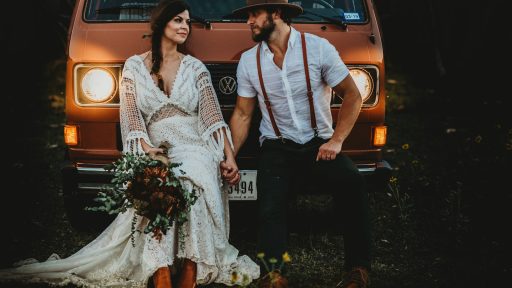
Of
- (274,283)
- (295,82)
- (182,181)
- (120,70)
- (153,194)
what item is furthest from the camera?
(120,70)

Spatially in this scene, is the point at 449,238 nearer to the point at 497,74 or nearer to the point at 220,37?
the point at 220,37

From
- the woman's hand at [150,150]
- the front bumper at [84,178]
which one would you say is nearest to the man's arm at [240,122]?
the woman's hand at [150,150]

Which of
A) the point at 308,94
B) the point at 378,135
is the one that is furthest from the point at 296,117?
the point at 378,135

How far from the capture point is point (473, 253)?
469 cm

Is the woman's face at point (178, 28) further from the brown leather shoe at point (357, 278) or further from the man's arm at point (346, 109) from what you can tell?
the brown leather shoe at point (357, 278)

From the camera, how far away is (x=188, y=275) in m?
3.84

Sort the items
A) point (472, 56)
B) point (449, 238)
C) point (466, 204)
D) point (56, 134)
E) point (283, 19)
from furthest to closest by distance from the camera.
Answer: point (472, 56), point (56, 134), point (466, 204), point (449, 238), point (283, 19)

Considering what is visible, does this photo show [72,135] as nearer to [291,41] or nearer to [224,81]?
[224,81]

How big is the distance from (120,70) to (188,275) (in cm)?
143

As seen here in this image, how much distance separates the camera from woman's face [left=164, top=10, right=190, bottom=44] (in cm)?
422

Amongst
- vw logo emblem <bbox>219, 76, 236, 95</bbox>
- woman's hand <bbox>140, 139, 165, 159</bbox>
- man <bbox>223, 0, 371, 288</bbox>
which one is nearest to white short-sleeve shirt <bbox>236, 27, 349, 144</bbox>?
man <bbox>223, 0, 371, 288</bbox>

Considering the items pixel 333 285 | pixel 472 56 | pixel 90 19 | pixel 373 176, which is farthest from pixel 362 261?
pixel 472 56

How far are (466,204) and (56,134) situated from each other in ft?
19.6

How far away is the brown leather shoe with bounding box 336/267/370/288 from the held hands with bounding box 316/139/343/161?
2.23ft
